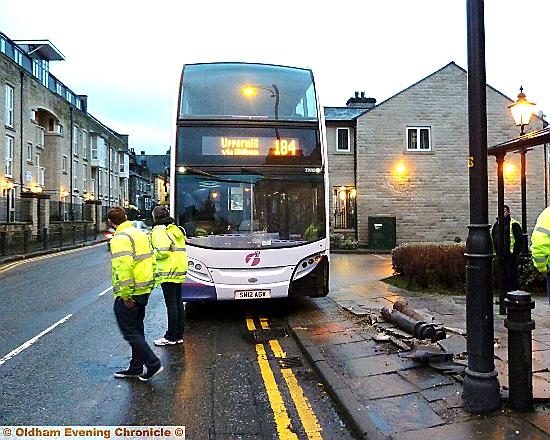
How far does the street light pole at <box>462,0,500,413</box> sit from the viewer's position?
4.36 metres

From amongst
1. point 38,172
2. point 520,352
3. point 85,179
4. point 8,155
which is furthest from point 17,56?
point 520,352

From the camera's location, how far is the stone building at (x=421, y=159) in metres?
27.5

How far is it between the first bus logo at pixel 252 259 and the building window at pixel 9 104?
28.5 metres

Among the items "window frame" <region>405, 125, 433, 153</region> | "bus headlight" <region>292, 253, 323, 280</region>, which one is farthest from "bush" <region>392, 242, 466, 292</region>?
"window frame" <region>405, 125, 433, 153</region>

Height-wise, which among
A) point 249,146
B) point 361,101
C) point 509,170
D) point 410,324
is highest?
point 361,101

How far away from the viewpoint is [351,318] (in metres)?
8.69

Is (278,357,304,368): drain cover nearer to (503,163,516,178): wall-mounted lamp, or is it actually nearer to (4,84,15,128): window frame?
(503,163,516,178): wall-mounted lamp

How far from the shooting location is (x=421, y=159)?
1087 inches

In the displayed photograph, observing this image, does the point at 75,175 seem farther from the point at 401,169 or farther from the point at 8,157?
the point at 401,169

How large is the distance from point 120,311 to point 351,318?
4.29 meters

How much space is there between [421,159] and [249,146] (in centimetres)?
2051

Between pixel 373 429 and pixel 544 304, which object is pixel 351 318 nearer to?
pixel 544 304

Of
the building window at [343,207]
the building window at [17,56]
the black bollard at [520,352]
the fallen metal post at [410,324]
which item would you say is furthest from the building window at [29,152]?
the black bollard at [520,352]

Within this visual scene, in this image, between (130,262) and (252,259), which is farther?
(252,259)
